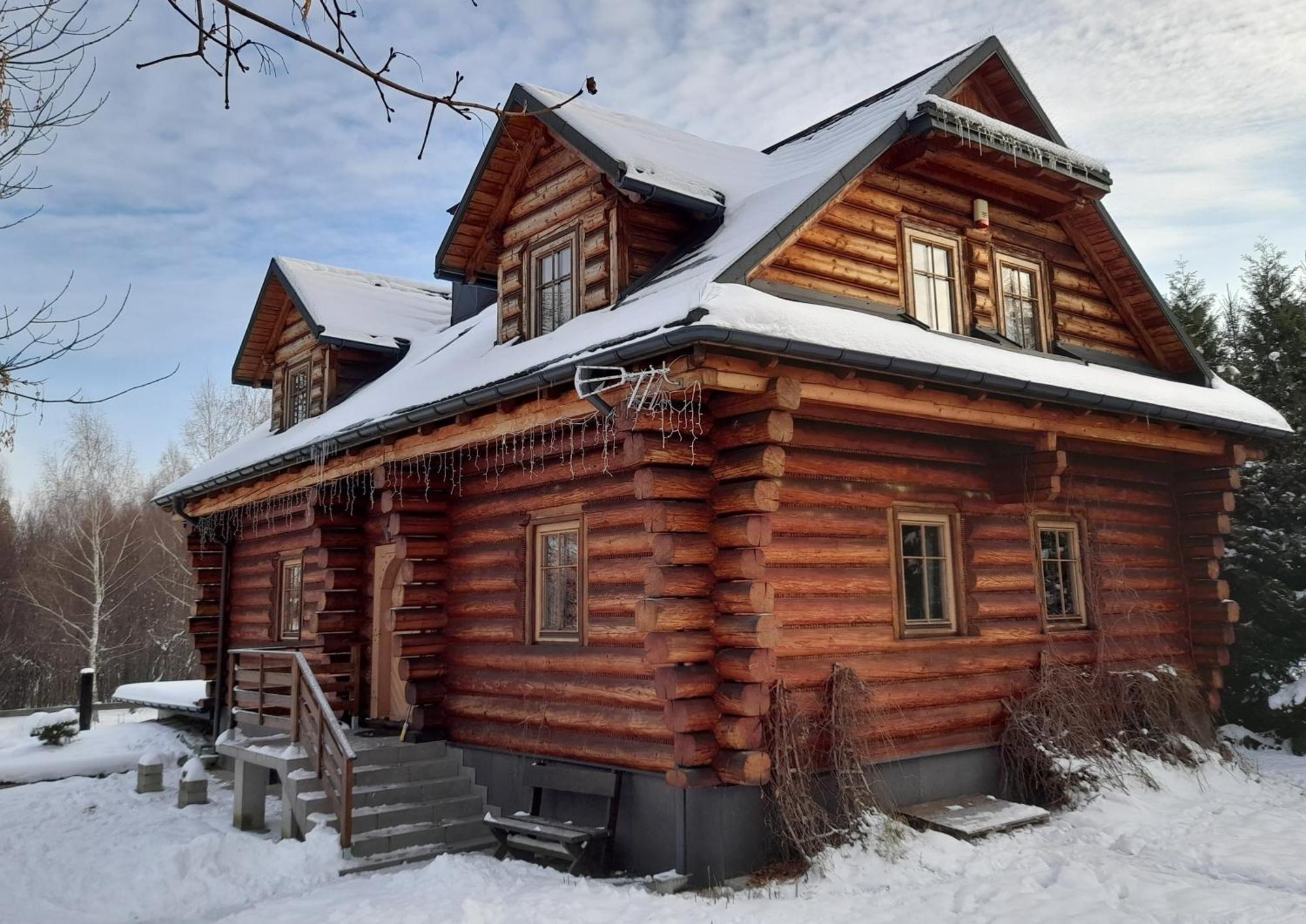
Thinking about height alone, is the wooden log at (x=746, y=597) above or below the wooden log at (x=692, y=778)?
above

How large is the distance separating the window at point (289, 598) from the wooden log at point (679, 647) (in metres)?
8.88

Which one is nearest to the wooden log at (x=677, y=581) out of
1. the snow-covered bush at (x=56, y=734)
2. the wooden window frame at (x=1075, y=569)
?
the wooden window frame at (x=1075, y=569)

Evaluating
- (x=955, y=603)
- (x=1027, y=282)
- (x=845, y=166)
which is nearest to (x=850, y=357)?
(x=845, y=166)

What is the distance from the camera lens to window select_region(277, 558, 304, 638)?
15.4m

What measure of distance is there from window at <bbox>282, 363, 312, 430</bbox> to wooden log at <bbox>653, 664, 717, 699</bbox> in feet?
34.0

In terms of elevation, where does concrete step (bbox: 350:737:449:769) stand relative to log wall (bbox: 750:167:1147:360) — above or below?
below

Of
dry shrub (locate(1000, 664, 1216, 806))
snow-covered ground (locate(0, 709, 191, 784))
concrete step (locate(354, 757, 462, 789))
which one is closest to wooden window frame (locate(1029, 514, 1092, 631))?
dry shrub (locate(1000, 664, 1216, 806))

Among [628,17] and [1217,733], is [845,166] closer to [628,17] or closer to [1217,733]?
[628,17]

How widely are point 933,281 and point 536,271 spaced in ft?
14.6

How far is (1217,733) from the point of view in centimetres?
1210

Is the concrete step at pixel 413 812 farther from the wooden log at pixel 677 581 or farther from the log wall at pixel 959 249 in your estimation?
the log wall at pixel 959 249

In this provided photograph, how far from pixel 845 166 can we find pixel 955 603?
4423 millimetres

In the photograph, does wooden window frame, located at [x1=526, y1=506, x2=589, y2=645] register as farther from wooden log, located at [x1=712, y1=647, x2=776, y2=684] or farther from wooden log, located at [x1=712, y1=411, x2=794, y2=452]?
wooden log, located at [x1=712, y1=411, x2=794, y2=452]

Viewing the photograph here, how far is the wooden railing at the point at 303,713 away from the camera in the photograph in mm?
9125
